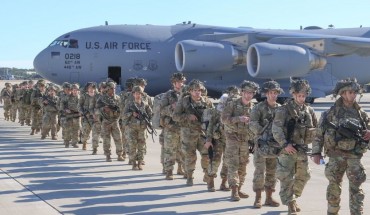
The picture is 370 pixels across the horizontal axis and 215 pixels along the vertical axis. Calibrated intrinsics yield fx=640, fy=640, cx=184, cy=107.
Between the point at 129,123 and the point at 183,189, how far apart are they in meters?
2.29

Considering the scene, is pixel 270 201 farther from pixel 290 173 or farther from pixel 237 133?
pixel 237 133

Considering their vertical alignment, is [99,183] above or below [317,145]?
below

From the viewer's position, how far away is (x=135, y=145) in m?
11.3

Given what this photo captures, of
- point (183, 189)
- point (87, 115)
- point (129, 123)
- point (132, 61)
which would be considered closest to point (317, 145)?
point (183, 189)

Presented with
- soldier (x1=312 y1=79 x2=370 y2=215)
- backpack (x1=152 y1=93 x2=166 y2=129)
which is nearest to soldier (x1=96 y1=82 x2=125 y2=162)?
backpack (x1=152 y1=93 x2=166 y2=129)

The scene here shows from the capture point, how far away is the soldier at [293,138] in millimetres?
7270

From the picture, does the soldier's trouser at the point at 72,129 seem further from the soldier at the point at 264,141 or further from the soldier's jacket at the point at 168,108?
the soldier at the point at 264,141

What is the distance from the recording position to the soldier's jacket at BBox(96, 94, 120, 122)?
12.3m

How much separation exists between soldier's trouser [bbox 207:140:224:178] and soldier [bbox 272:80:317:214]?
5.90 feet

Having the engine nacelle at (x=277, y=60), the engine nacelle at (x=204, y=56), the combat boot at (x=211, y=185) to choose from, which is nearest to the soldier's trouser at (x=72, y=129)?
the combat boot at (x=211, y=185)

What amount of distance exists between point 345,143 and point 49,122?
11.2 m

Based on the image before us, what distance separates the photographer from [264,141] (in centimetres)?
765

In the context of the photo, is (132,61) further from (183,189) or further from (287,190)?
(287,190)

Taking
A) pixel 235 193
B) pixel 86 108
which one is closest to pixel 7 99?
pixel 86 108
